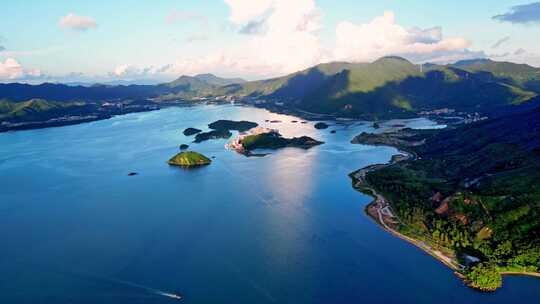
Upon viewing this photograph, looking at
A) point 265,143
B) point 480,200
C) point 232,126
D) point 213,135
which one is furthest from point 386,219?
point 232,126

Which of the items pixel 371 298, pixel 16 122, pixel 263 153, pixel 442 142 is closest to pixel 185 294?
pixel 371 298

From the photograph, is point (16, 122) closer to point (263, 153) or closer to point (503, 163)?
point (263, 153)

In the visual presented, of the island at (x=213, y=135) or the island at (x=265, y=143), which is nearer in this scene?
the island at (x=265, y=143)

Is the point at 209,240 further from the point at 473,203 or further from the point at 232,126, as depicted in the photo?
the point at 232,126

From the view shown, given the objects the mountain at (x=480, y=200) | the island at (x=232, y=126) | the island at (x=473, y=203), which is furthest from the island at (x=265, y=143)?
the mountain at (x=480, y=200)

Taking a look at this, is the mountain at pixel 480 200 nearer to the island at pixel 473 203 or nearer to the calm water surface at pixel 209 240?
the island at pixel 473 203
